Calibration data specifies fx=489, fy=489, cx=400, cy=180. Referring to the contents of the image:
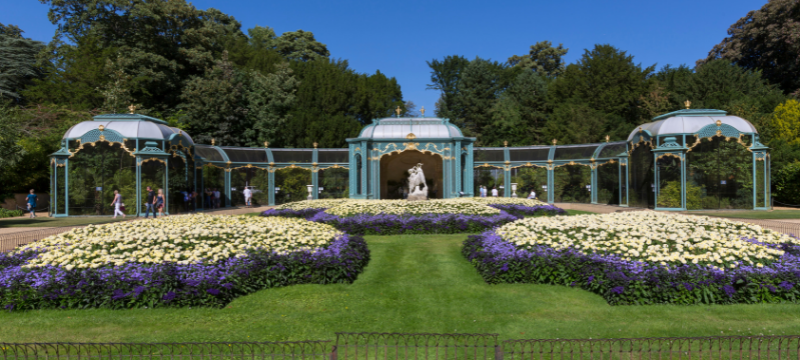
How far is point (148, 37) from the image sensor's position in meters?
39.4

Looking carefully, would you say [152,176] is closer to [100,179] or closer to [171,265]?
[100,179]

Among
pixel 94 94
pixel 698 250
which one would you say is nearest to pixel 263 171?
pixel 94 94

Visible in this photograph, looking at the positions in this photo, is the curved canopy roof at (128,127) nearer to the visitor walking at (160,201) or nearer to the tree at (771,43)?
the visitor walking at (160,201)

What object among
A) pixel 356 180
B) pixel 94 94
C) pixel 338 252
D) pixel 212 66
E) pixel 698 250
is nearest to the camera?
pixel 698 250

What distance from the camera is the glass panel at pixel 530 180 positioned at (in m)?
30.5

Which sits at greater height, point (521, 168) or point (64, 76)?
point (64, 76)

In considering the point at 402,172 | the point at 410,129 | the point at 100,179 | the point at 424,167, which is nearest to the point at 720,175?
the point at 410,129

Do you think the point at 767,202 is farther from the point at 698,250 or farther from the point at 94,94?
Result: the point at 94,94

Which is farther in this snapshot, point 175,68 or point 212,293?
point 175,68

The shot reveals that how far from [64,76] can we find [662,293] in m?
40.6

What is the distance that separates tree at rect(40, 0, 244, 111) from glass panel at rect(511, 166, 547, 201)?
89.3 ft

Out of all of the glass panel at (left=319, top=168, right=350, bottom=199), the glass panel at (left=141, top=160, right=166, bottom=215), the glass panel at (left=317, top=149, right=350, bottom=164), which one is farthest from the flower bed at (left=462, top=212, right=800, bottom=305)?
the glass panel at (left=317, top=149, right=350, bottom=164)

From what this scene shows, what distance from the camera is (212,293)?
23.3ft

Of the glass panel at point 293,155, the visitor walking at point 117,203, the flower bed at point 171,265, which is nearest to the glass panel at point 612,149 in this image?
the glass panel at point 293,155
